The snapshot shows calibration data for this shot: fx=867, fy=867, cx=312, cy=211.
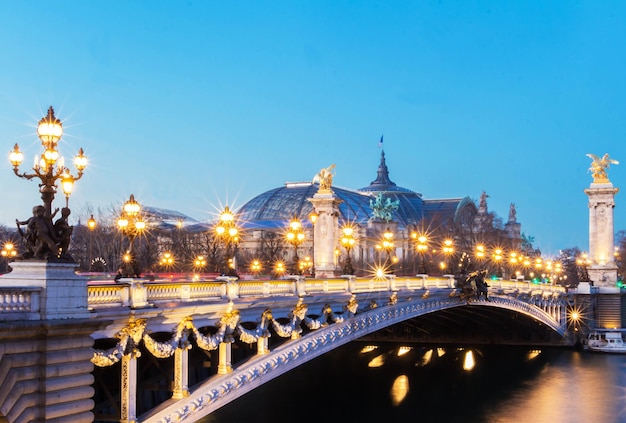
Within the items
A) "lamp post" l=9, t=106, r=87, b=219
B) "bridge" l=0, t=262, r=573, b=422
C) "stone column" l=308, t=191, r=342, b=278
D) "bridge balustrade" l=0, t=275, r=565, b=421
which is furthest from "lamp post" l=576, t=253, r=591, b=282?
"lamp post" l=9, t=106, r=87, b=219

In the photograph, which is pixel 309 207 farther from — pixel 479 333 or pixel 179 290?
pixel 179 290

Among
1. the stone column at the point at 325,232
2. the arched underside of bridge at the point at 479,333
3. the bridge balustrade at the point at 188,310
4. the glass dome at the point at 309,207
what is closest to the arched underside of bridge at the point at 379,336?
the arched underside of bridge at the point at 479,333

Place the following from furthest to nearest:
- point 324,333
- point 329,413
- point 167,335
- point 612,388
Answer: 1. point 612,388
2. point 329,413
3. point 324,333
4. point 167,335

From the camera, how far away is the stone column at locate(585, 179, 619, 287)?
80.4 metres

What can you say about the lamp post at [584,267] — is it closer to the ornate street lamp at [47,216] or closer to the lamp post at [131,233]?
the lamp post at [131,233]

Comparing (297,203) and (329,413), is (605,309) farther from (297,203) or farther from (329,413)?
(297,203)

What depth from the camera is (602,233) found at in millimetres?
81375

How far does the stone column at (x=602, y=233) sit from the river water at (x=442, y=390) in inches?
553

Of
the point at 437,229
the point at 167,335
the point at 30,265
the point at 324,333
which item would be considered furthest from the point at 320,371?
the point at 437,229

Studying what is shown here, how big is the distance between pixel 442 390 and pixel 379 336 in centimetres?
2289

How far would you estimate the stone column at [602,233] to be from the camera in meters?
80.4

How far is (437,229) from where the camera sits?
13900 cm

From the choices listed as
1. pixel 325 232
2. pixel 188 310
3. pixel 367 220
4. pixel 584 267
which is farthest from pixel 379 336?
pixel 367 220

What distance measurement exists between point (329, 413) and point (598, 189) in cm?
4835
